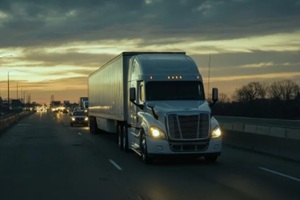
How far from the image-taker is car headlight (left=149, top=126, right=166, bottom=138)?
56.1 feet

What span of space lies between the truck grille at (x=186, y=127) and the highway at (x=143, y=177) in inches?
35.8

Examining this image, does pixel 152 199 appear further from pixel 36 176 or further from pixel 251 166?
pixel 251 166

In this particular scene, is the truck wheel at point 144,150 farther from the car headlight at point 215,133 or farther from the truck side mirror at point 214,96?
the truck side mirror at point 214,96

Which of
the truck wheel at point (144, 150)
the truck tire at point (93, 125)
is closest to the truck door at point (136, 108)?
the truck wheel at point (144, 150)

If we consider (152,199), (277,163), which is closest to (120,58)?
(277,163)

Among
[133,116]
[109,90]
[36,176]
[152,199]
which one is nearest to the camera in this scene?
[152,199]

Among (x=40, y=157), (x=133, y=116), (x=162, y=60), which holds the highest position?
(x=162, y=60)

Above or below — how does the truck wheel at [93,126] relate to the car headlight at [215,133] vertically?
below

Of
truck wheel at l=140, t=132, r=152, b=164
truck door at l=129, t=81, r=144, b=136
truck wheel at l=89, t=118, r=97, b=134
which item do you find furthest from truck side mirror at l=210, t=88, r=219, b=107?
truck wheel at l=89, t=118, r=97, b=134

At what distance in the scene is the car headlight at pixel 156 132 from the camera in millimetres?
17109

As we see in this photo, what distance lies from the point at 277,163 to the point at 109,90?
11.9 metres

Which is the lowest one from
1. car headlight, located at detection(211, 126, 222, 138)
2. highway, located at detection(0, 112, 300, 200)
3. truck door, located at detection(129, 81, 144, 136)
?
highway, located at detection(0, 112, 300, 200)

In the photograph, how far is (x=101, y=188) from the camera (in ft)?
40.5

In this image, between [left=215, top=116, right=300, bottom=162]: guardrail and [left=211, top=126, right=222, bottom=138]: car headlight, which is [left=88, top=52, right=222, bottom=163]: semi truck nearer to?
[left=211, top=126, right=222, bottom=138]: car headlight
